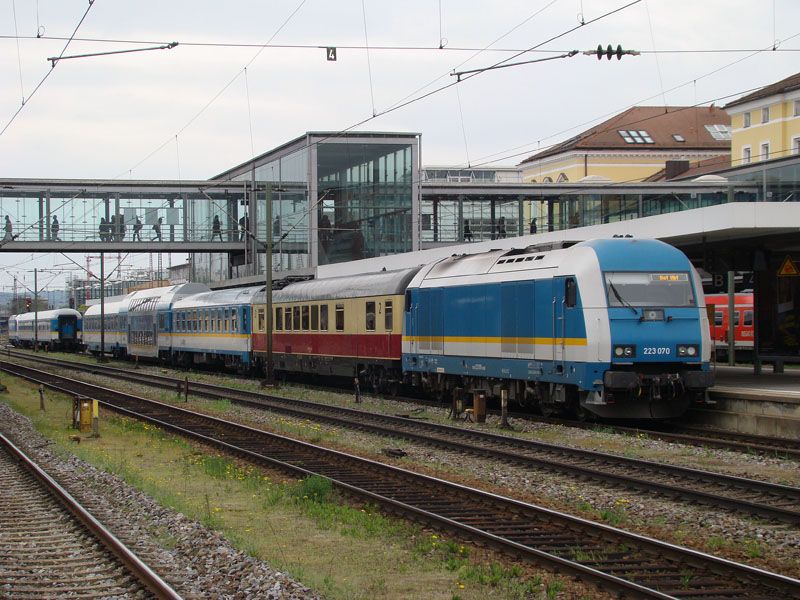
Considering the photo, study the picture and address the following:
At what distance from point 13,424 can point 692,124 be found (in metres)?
85.9

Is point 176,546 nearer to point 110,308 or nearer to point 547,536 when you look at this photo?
point 547,536

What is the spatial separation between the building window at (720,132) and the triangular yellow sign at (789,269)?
258 ft

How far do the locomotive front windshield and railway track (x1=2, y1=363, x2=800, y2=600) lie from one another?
20.5 feet

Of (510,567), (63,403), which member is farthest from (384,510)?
(63,403)

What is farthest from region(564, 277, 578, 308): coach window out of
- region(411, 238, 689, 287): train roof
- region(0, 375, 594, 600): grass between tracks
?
region(0, 375, 594, 600): grass between tracks

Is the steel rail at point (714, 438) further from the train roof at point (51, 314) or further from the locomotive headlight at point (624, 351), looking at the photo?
the train roof at point (51, 314)

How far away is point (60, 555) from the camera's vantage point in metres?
10.4

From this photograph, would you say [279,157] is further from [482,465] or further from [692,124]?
[692,124]

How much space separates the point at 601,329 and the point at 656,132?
82.9m

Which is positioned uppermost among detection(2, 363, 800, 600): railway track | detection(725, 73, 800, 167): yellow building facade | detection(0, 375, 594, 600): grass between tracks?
detection(725, 73, 800, 167): yellow building facade

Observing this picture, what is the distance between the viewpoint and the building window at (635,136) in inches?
3782

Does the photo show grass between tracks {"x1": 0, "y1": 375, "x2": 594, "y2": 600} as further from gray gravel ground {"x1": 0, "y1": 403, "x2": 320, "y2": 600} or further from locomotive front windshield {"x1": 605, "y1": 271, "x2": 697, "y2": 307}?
locomotive front windshield {"x1": 605, "y1": 271, "x2": 697, "y2": 307}

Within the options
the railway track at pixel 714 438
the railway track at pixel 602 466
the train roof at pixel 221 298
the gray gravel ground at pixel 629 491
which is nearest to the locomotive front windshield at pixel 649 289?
the railway track at pixel 714 438

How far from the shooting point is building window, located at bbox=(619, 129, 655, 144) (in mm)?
96062
